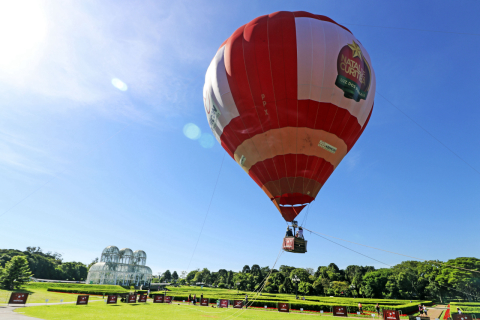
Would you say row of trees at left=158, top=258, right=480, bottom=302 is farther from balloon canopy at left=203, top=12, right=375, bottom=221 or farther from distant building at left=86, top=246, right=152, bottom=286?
balloon canopy at left=203, top=12, right=375, bottom=221

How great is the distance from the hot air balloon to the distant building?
62018 millimetres

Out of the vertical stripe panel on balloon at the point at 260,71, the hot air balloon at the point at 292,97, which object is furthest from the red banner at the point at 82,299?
the vertical stripe panel on balloon at the point at 260,71

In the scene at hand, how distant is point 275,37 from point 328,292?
70.2 meters

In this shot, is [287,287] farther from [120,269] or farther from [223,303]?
[223,303]

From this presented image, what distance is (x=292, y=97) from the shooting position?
40.4 ft

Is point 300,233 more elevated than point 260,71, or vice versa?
point 260,71

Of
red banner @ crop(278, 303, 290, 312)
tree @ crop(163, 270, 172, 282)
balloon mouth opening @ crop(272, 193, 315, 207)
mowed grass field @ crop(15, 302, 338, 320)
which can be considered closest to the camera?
balloon mouth opening @ crop(272, 193, 315, 207)

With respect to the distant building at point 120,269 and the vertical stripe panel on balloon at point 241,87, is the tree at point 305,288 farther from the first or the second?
the vertical stripe panel on balloon at point 241,87

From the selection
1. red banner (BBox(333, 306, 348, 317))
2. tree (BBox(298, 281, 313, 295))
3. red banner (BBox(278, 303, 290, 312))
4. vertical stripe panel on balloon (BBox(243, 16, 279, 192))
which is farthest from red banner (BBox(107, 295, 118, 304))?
tree (BBox(298, 281, 313, 295))

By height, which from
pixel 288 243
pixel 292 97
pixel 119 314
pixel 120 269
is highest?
pixel 292 97

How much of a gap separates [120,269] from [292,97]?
67769mm

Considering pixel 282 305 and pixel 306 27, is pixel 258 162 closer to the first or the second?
pixel 306 27

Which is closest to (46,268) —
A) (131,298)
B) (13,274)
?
(13,274)

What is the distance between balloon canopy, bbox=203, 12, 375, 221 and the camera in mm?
12336
